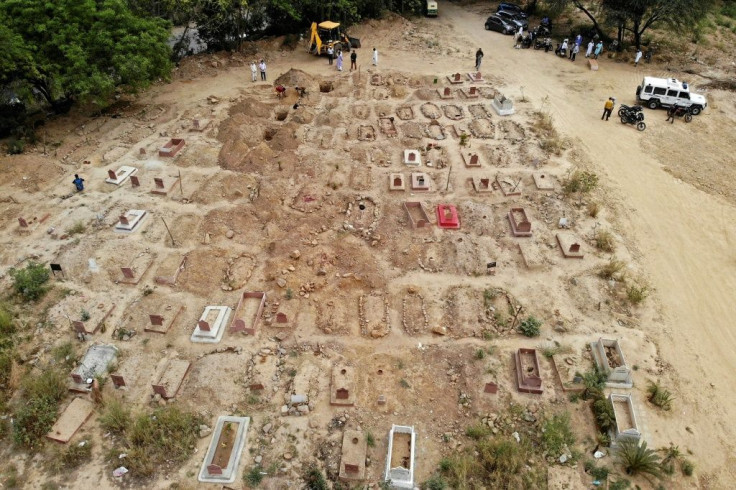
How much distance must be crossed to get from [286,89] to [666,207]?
1920 centimetres

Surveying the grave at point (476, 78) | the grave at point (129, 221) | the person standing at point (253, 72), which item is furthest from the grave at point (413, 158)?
the person standing at point (253, 72)

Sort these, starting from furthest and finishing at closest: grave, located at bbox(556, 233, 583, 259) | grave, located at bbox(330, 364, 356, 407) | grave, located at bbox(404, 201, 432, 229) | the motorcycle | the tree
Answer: the motorcycle, the tree, grave, located at bbox(404, 201, 432, 229), grave, located at bbox(556, 233, 583, 259), grave, located at bbox(330, 364, 356, 407)

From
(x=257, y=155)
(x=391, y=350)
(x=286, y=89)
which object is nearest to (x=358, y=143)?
(x=257, y=155)

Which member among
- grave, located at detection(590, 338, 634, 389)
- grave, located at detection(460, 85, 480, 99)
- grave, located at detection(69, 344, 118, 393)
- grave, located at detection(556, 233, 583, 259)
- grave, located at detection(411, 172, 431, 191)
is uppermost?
grave, located at detection(460, 85, 480, 99)

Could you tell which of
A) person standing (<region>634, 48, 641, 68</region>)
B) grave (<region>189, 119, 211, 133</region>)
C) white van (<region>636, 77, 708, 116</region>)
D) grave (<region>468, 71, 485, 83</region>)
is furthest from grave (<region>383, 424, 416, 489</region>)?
person standing (<region>634, 48, 641, 68</region>)

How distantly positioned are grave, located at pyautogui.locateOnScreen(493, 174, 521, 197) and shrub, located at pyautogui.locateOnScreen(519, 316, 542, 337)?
669cm

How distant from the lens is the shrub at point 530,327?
14.1 metres

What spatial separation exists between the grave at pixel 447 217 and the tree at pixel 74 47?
15608 mm

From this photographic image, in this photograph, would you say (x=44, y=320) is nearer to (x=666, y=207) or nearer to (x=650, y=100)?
(x=666, y=207)

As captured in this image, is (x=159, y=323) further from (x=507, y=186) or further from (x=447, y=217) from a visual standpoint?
(x=507, y=186)

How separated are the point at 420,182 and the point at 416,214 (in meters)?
1.92

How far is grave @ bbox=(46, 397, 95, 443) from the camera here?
11.6 metres

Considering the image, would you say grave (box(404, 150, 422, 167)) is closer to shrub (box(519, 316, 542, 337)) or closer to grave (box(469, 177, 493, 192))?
grave (box(469, 177, 493, 192))

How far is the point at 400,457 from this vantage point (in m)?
11.3
